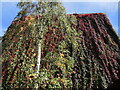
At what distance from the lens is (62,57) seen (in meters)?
3.77

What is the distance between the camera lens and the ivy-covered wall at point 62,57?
11.2 ft

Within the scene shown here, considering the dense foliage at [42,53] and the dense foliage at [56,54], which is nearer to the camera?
the dense foliage at [42,53]

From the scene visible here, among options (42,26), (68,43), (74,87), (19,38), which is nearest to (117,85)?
(74,87)

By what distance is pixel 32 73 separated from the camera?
3.24 m

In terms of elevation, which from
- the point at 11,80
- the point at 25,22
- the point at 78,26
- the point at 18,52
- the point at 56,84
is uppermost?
the point at 78,26

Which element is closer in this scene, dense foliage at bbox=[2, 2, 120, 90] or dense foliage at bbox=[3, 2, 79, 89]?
dense foliage at bbox=[3, 2, 79, 89]

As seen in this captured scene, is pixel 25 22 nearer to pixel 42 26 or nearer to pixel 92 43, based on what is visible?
pixel 42 26

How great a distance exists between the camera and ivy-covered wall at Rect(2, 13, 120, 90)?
11.2 ft

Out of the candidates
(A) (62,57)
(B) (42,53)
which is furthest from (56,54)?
(B) (42,53)

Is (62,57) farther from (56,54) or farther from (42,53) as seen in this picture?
(42,53)

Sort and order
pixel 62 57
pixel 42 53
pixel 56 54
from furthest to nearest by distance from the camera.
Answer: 1. pixel 42 53
2. pixel 62 57
3. pixel 56 54

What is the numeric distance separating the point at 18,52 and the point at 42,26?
1055 millimetres

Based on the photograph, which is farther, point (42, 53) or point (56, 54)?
→ point (42, 53)

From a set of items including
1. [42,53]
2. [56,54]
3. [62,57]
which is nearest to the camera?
[56,54]
